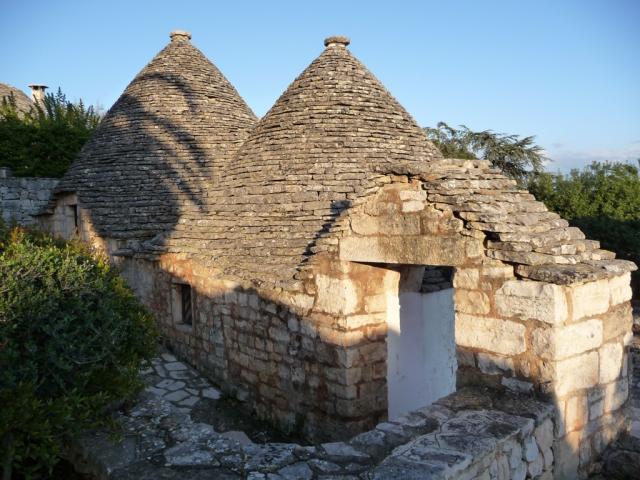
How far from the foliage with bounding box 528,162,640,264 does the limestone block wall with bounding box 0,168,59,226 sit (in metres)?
15.7

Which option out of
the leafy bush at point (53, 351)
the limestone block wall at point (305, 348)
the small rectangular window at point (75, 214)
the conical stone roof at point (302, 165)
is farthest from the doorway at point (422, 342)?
the small rectangular window at point (75, 214)

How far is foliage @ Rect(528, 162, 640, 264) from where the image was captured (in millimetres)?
14648

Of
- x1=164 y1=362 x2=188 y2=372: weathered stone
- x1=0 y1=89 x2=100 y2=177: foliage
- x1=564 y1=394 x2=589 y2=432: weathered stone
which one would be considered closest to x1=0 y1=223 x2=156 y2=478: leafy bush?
x1=564 y1=394 x2=589 y2=432: weathered stone

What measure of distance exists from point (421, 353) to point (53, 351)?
15.0 ft

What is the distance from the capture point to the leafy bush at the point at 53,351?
107 inches

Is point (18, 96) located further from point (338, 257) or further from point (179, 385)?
point (338, 257)

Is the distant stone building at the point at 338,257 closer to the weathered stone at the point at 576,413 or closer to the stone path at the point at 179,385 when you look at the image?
the weathered stone at the point at 576,413

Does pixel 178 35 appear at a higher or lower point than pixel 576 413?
higher

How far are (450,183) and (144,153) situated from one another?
8.50 m

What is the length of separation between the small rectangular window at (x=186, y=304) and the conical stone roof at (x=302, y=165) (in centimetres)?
77

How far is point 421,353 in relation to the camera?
647 cm

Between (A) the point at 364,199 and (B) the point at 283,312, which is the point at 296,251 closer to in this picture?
(B) the point at 283,312

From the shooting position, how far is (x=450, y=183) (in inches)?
149

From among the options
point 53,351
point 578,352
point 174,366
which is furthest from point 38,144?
point 578,352
